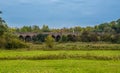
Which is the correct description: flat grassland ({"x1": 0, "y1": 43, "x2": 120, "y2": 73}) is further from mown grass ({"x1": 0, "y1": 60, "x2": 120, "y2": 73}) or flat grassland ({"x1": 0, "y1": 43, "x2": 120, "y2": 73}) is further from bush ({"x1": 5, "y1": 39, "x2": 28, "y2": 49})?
bush ({"x1": 5, "y1": 39, "x2": 28, "y2": 49})

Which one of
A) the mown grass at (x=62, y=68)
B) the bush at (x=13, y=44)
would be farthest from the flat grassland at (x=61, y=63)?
the bush at (x=13, y=44)

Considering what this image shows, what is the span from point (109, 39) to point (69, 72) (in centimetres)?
9872

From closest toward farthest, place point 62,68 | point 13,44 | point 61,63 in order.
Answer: point 62,68, point 61,63, point 13,44

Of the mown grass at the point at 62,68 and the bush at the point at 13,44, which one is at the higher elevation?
the bush at the point at 13,44

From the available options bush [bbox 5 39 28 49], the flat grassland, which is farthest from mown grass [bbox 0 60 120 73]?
bush [bbox 5 39 28 49]

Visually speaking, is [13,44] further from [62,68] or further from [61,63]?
[62,68]

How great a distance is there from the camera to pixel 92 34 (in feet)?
416

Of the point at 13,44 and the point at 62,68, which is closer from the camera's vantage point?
the point at 62,68

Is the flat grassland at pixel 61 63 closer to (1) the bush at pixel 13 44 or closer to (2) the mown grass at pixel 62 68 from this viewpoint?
(2) the mown grass at pixel 62 68

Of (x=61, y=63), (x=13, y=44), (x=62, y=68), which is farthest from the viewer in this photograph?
(x=13, y=44)

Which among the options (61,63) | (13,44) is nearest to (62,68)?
(61,63)

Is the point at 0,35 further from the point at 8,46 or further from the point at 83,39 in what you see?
the point at 83,39

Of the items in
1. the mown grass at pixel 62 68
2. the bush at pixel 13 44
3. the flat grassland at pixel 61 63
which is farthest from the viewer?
the bush at pixel 13 44

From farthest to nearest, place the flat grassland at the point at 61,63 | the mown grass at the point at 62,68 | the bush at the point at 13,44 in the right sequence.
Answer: the bush at the point at 13,44 < the flat grassland at the point at 61,63 < the mown grass at the point at 62,68
